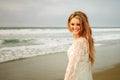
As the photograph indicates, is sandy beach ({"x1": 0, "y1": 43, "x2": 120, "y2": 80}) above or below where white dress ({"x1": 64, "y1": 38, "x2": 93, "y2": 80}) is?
below

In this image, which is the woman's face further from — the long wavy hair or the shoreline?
the shoreline

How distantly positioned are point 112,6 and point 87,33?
36.4ft

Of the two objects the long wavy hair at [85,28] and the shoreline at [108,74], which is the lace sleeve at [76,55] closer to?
the long wavy hair at [85,28]

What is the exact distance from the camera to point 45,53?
679 centimetres

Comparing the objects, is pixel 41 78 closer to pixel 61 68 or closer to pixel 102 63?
pixel 61 68

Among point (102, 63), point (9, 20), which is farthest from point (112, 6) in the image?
point (102, 63)

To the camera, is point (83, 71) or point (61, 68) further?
point (61, 68)

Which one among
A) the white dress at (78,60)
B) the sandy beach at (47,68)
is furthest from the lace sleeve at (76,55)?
the sandy beach at (47,68)

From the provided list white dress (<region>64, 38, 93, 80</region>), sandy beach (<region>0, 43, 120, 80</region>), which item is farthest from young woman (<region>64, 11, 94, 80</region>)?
sandy beach (<region>0, 43, 120, 80</region>)

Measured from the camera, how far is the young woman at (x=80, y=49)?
5.22ft

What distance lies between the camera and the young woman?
1.59 meters

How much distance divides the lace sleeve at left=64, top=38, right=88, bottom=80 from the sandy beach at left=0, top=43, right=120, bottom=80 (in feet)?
8.85

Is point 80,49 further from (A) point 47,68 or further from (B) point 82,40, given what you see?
(A) point 47,68

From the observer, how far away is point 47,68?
506 cm
